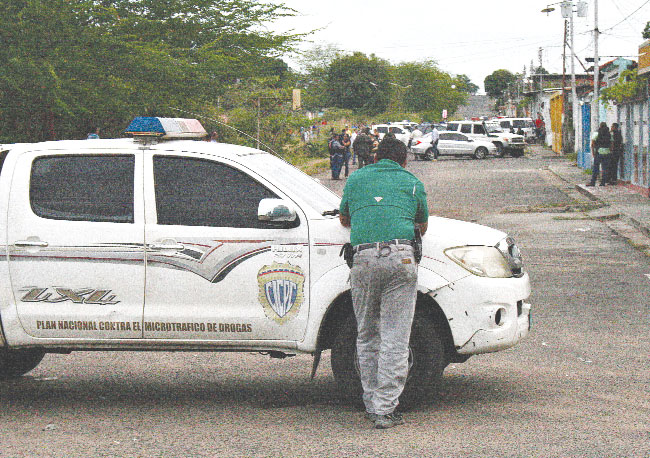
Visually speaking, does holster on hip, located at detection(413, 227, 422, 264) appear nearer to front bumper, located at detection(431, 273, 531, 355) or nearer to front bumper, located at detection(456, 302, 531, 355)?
front bumper, located at detection(431, 273, 531, 355)

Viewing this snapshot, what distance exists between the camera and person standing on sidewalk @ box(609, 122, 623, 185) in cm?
2780

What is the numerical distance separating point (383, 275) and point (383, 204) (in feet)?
1.41

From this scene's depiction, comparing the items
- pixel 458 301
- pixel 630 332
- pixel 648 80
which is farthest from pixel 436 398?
pixel 648 80

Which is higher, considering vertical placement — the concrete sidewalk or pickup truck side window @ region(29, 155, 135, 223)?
pickup truck side window @ region(29, 155, 135, 223)

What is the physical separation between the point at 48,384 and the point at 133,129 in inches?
85.2

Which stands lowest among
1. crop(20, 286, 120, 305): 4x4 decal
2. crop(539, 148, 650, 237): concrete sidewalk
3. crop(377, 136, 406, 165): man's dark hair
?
crop(539, 148, 650, 237): concrete sidewalk

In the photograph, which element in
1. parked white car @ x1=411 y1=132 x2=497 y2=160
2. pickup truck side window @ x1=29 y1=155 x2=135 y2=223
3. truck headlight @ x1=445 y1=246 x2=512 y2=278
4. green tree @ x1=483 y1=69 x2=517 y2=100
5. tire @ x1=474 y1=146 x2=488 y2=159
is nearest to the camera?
truck headlight @ x1=445 y1=246 x2=512 y2=278

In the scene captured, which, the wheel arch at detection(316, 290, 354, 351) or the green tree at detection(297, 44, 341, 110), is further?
the green tree at detection(297, 44, 341, 110)

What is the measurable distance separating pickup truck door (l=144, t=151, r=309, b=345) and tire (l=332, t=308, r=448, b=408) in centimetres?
29

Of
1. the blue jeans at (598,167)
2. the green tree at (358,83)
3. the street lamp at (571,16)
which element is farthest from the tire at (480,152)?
the green tree at (358,83)

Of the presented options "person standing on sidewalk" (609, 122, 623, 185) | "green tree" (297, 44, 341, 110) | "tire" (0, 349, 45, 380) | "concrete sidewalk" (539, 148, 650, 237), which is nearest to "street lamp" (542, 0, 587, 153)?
"concrete sidewalk" (539, 148, 650, 237)

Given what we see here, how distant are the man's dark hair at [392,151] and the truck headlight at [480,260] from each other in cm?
66

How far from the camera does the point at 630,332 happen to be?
9.34 m

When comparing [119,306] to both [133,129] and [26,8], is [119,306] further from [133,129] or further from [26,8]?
[26,8]
